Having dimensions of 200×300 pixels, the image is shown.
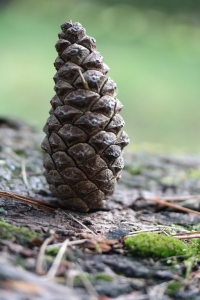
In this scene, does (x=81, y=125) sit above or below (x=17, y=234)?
above

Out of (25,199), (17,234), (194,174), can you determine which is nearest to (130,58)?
(194,174)

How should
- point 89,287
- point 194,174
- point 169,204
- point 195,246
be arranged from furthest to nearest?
point 194,174
point 169,204
point 195,246
point 89,287

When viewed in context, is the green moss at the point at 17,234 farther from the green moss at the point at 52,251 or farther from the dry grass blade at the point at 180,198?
the dry grass blade at the point at 180,198

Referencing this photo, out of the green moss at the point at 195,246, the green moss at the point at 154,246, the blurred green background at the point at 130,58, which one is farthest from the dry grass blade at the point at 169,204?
the blurred green background at the point at 130,58

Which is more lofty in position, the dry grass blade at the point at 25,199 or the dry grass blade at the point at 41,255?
the dry grass blade at the point at 25,199

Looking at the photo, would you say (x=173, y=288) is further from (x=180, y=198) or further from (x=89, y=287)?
(x=180, y=198)

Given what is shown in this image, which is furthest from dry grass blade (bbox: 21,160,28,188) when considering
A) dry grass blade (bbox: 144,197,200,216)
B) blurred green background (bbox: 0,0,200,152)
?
blurred green background (bbox: 0,0,200,152)

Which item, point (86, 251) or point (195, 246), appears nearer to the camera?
point (86, 251)
